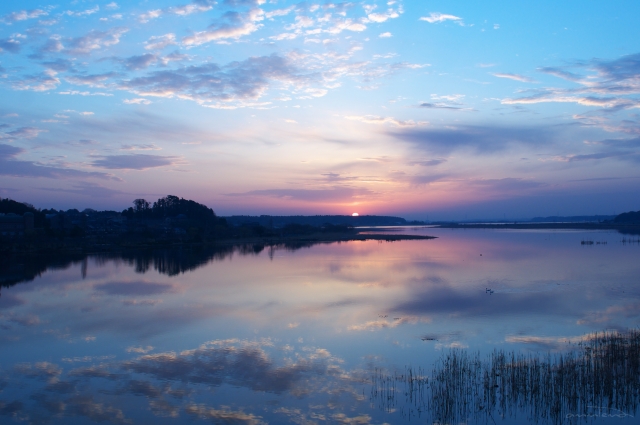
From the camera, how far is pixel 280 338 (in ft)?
28.5

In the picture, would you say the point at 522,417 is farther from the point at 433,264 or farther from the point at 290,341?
the point at 433,264

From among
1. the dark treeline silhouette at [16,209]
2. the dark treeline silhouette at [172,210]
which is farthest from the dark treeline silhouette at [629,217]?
the dark treeline silhouette at [16,209]

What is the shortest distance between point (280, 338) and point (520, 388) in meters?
4.20

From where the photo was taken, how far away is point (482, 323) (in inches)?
373

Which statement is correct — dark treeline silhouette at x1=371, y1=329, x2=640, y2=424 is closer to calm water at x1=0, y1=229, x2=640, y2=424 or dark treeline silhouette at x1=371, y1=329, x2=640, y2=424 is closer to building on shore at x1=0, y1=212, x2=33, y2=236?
calm water at x1=0, y1=229, x2=640, y2=424

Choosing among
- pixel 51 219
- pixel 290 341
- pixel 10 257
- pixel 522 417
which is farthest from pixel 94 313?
pixel 51 219

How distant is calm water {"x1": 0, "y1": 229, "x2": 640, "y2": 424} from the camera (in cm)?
566

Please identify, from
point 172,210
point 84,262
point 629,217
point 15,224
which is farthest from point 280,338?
point 629,217

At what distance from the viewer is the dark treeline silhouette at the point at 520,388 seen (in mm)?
5422

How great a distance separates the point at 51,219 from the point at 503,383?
49618 mm

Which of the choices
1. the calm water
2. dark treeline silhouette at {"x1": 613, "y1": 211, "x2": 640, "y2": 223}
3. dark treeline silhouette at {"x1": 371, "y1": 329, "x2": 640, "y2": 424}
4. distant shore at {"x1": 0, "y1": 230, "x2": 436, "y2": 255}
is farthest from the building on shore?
dark treeline silhouette at {"x1": 613, "y1": 211, "x2": 640, "y2": 223}

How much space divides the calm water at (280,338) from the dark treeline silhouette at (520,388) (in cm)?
4

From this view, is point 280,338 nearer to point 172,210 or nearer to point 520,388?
point 520,388

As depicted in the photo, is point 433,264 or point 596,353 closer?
point 596,353
